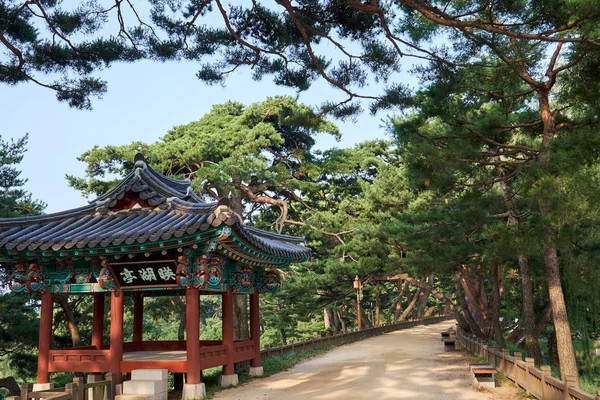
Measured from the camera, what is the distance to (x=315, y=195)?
2658 centimetres

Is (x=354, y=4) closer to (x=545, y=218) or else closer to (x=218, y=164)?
(x=545, y=218)

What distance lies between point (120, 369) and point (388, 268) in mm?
13805

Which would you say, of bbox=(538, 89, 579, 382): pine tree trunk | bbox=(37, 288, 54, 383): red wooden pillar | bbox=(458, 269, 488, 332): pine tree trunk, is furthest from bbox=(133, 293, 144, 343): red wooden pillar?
bbox=(458, 269, 488, 332): pine tree trunk

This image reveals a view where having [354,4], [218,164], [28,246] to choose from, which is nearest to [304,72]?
[354,4]

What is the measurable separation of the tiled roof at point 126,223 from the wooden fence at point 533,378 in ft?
18.5

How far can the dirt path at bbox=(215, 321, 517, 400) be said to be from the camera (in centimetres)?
1023

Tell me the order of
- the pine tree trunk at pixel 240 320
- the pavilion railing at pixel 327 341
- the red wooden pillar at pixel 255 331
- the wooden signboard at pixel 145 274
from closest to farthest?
the wooden signboard at pixel 145 274, the red wooden pillar at pixel 255 331, the pavilion railing at pixel 327 341, the pine tree trunk at pixel 240 320

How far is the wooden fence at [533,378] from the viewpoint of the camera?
24.7 ft

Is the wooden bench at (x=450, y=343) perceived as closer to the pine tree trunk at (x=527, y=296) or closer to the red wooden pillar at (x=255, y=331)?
the pine tree trunk at (x=527, y=296)

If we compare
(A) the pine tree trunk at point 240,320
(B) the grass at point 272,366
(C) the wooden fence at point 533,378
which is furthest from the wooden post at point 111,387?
(A) the pine tree trunk at point 240,320

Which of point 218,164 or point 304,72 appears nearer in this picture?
point 304,72

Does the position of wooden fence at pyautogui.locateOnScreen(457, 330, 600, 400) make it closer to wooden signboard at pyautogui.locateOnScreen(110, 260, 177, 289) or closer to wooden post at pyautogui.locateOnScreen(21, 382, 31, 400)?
wooden signboard at pyautogui.locateOnScreen(110, 260, 177, 289)

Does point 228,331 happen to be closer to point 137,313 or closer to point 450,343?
point 137,313

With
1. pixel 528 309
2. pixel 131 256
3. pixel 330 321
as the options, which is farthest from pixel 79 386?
pixel 330 321
